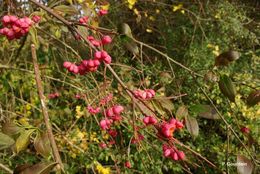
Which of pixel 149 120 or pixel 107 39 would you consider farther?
pixel 107 39

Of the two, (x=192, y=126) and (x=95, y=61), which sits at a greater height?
(x=95, y=61)

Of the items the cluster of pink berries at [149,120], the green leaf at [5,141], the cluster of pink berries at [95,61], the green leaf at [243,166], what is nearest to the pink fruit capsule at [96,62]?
the cluster of pink berries at [95,61]

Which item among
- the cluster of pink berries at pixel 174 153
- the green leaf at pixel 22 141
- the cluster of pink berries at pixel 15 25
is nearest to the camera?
the green leaf at pixel 22 141

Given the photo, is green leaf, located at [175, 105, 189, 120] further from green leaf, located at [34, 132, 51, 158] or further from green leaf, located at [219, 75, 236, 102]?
green leaf, located at [34, 132, 51, 158]

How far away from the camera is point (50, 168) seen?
2.68ft

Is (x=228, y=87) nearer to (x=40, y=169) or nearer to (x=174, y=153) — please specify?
(x=174, y=153)

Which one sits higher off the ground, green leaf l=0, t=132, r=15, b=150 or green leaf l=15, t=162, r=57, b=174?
green leaf l=15, t=162, r=57, b=174

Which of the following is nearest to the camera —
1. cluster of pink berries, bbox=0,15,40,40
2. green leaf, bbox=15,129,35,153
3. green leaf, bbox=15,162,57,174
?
green leaf, bbox=15,162,57,174

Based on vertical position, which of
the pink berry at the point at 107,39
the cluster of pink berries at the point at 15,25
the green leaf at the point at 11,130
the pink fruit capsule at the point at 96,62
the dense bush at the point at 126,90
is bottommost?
the dense bush at the point at 126,90

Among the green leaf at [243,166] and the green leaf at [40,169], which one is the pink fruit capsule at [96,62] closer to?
the green leaf at [40,169]

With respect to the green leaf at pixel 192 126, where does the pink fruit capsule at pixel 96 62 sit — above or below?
above

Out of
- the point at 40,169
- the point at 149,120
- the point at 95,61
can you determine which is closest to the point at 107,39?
the point at 95,61

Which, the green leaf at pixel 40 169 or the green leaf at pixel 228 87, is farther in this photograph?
the green leaf at pixel 228 87

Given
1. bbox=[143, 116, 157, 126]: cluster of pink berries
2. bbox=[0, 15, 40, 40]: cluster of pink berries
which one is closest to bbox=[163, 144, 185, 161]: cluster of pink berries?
bbox=[143, 116, 157, 126]: cluster of pink berries
